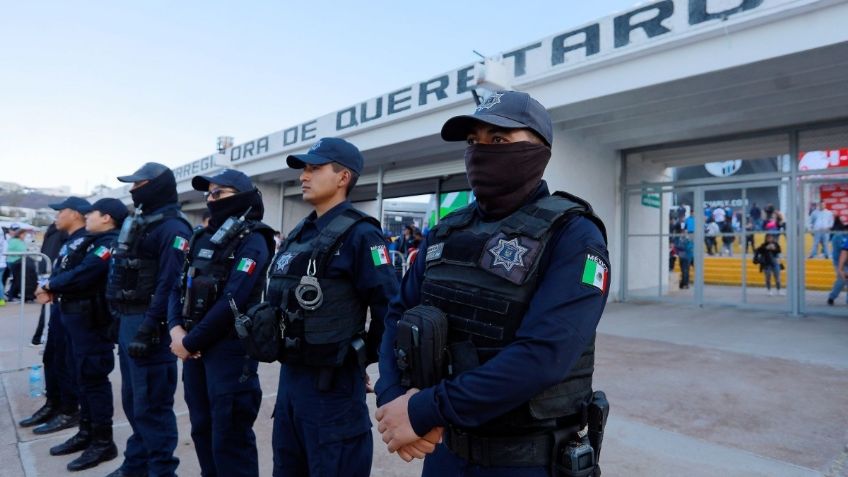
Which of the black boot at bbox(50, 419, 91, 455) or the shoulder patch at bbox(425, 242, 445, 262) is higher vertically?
the shoulder patch at bbox(425, 242, 445, 262)

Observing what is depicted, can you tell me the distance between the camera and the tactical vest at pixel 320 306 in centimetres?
218

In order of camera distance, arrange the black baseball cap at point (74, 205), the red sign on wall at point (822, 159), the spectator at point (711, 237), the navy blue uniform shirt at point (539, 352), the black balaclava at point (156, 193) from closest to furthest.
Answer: the navy blue uniform shirt at point (539, 352) < the black balaclava at point (156, 193) < the black baseball cap at point (74, 205) < the red sign on wall at point (822, 159) < the spectator at point (711, 237)

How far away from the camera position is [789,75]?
6.61 meters

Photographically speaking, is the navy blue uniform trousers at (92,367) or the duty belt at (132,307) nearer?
the duty belt at (132,307)

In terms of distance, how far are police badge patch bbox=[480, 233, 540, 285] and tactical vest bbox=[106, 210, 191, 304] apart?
270cm

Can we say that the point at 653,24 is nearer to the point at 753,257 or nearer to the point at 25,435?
the point at 753,257

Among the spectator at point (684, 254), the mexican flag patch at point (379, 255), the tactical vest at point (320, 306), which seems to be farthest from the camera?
the spectator at point (684, 254)

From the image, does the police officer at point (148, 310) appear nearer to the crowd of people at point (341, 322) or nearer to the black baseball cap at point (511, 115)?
the crowd of people at point (341, 322)

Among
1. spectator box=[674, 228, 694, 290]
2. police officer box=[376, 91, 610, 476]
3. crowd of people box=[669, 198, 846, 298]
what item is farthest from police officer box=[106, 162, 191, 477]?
spectator box=[674, 228, 694, 290]

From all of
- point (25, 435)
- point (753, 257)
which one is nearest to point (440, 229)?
point (25, 435)

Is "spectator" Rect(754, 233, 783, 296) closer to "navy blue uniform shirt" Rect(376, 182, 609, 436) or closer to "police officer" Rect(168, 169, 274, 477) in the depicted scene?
"police officer" Rect(168, 169, 274, 477)

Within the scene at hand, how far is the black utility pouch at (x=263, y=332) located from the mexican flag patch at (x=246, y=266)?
50cm

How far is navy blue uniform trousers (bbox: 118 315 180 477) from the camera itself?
285cm

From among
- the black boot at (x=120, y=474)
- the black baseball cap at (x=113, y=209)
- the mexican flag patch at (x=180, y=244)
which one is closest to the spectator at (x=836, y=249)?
the mexican flag patch at (x=180, y=244)
